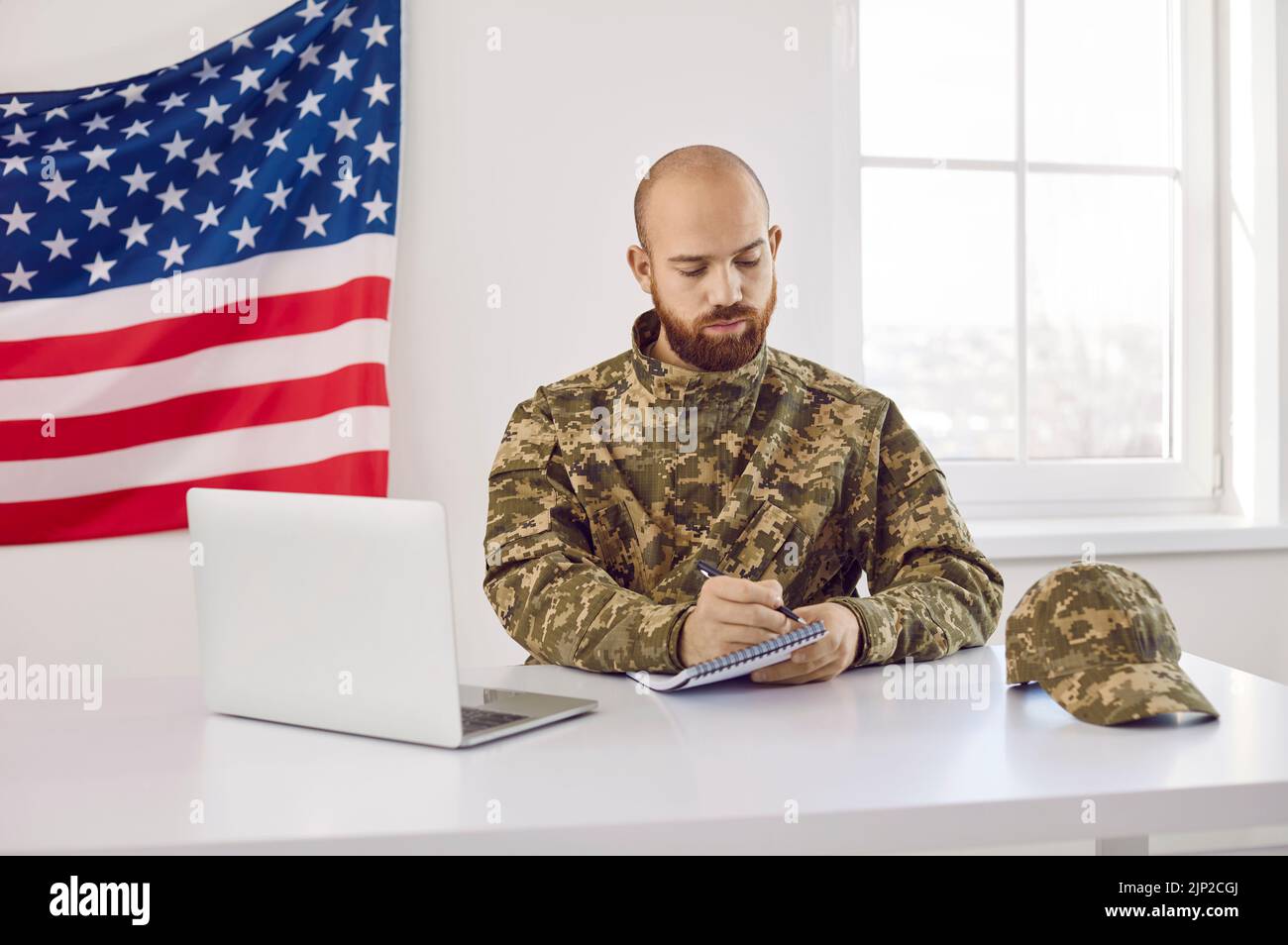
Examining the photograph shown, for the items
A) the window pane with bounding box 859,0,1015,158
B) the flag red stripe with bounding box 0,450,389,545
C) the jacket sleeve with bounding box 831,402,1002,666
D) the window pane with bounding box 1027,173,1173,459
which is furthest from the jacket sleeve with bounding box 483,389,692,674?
the window pane with bounding box 1027,173,1173,459

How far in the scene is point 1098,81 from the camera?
262 centimetres

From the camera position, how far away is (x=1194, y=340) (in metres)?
2.65

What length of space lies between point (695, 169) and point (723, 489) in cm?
41

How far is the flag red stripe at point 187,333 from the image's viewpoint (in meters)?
2.06

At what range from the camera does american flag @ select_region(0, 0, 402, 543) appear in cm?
206

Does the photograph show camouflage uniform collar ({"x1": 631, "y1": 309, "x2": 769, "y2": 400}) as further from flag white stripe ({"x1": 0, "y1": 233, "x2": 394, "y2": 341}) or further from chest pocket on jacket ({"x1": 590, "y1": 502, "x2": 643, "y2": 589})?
flag white stripe ({"x1": 0, "y1": 233, "x2": 394, "y2": 341})

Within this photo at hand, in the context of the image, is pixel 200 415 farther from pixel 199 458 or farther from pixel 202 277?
pixel 202 277

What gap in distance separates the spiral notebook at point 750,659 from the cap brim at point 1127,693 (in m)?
0.22

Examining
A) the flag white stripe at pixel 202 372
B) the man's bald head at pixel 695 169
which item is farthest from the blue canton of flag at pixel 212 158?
the man's bald head at pixel 695 169

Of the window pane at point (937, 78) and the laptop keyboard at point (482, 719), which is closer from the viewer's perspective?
the laptop keyboard at point (482, 719)

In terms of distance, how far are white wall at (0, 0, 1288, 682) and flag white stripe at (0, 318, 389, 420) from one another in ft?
0.31

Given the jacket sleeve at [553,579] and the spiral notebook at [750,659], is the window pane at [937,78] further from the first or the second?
the spiral notebook at [750,659]
